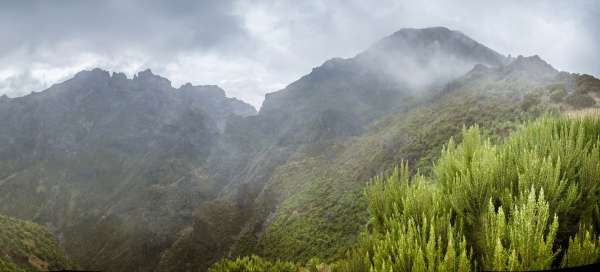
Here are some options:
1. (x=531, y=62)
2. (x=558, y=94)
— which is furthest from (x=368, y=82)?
(x=558, y=94)

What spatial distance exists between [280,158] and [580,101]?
9155 cm

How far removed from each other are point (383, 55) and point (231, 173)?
10345 cm

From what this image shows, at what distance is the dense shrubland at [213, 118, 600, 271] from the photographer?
8.73 feet

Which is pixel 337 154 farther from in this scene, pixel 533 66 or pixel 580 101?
pixel 580 101

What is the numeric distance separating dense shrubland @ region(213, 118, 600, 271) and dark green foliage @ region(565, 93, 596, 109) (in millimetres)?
28805

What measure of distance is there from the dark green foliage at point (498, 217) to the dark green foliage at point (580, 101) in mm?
28873

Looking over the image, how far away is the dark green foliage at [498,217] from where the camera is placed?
266 centimetres

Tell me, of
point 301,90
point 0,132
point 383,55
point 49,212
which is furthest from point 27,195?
point 383,55

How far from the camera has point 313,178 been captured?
71750 mm

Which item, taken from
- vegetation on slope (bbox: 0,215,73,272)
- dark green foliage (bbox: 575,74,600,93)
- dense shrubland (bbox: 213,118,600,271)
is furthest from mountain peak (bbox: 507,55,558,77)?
vegetation on slope (bbox: 0,215,73,272)

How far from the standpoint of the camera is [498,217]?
280cm

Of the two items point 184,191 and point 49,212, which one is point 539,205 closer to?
point 184,191

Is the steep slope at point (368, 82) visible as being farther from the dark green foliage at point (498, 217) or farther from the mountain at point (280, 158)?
the dark green foliage at point (498, 217)

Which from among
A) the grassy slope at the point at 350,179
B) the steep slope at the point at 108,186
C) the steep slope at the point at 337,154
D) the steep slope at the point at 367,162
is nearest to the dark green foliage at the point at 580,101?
the steep slope at the point at 367,162
